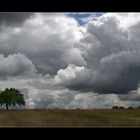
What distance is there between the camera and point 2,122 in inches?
135

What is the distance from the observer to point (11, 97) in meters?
3.69

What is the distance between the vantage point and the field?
3.52 metres

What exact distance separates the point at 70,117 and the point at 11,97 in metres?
0.73

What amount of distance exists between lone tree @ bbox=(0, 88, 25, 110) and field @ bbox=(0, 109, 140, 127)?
139 millimetres
